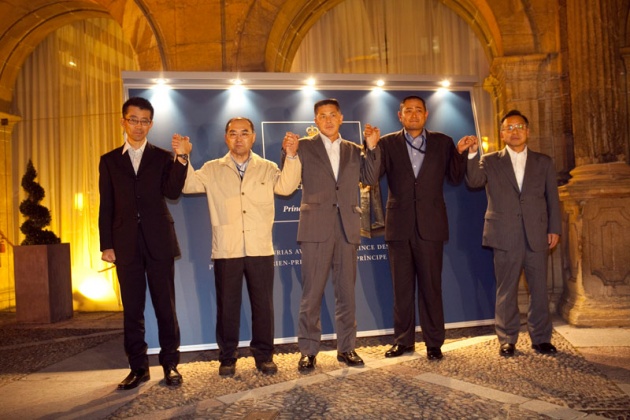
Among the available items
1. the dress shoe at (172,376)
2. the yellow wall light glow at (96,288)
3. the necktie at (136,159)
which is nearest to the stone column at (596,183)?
the dress shoe at (172,376)

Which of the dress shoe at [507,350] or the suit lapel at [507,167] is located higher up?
the suit lapel at [507,167]

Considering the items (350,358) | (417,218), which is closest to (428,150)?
(417,218)

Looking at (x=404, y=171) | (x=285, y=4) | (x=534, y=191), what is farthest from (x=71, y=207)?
(x=534, y=191)

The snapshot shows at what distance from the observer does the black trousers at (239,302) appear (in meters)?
3.88

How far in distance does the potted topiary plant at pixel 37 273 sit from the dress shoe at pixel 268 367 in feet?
13.3

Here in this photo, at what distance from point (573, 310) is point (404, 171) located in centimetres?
242

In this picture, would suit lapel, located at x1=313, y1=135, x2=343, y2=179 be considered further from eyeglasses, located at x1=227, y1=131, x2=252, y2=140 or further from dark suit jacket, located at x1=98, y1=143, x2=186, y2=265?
dark suit jacket, located at x1=98, y1=143, x2=186, y2=265

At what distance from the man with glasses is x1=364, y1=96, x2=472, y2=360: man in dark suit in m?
0.81

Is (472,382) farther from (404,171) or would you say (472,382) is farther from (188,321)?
(188,321)

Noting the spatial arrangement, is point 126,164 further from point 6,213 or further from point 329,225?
point 6,213

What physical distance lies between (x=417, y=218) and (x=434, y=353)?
986 mm

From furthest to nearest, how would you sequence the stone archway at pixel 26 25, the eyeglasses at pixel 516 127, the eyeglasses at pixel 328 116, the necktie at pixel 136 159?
the stone archway at pixel 26 25, the eyeglasses at pixel 516 127, the eyeglasses at pixel 328 116, the necktie at pixel 136 159

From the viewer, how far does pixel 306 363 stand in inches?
154

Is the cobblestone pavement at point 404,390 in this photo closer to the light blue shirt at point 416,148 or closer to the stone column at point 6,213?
the light blue shirt at point 416,148
